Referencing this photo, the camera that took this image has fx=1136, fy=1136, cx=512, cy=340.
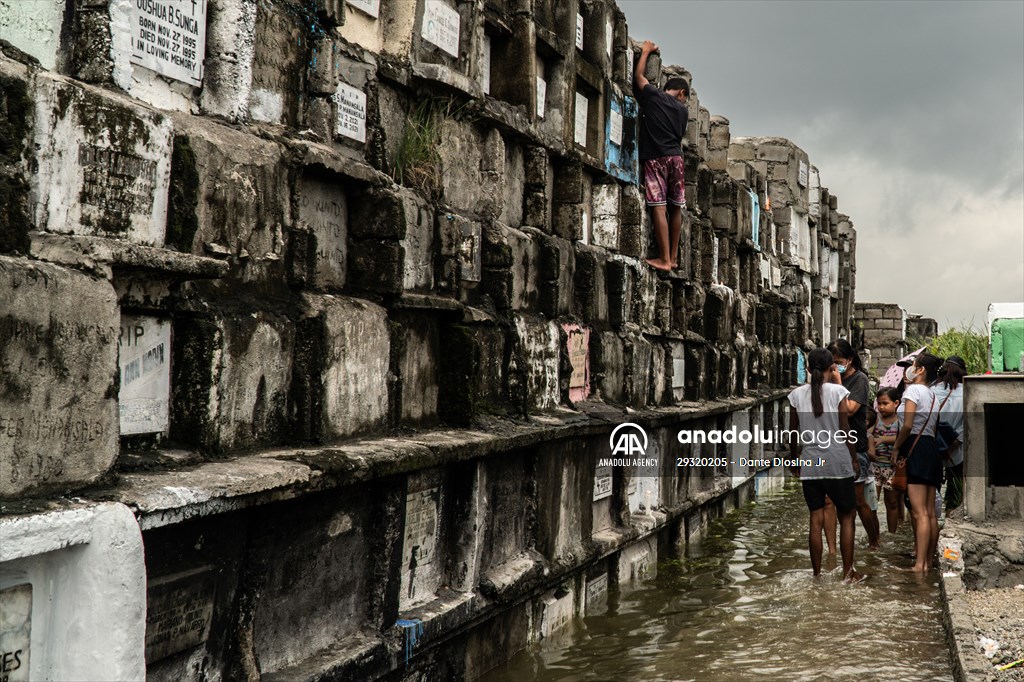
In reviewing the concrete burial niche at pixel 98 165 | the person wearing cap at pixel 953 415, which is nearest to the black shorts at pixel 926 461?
the person wearing cap at pixel 953 415

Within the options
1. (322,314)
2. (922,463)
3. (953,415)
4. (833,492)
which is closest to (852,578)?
(833,492)

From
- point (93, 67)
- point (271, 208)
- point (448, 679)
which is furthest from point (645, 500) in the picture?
point (93, 67)

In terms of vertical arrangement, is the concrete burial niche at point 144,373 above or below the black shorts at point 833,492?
above

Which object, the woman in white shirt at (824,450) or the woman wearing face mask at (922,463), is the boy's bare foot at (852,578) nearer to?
the woman in white shirt at (824,450)

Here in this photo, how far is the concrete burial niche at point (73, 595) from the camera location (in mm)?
2656

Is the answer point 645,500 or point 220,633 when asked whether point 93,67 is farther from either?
point 645,500

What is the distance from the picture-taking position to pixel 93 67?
3389 millimetres

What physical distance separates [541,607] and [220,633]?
133 inches

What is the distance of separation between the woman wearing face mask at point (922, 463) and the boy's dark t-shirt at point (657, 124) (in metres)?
2.93

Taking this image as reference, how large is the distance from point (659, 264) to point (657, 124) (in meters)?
1.21

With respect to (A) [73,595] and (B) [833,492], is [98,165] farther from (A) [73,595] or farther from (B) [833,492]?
(B) [833,492]

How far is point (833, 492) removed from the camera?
27.8ft

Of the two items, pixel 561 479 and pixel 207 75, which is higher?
pixel 207 75

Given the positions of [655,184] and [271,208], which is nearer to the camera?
[271,208]
